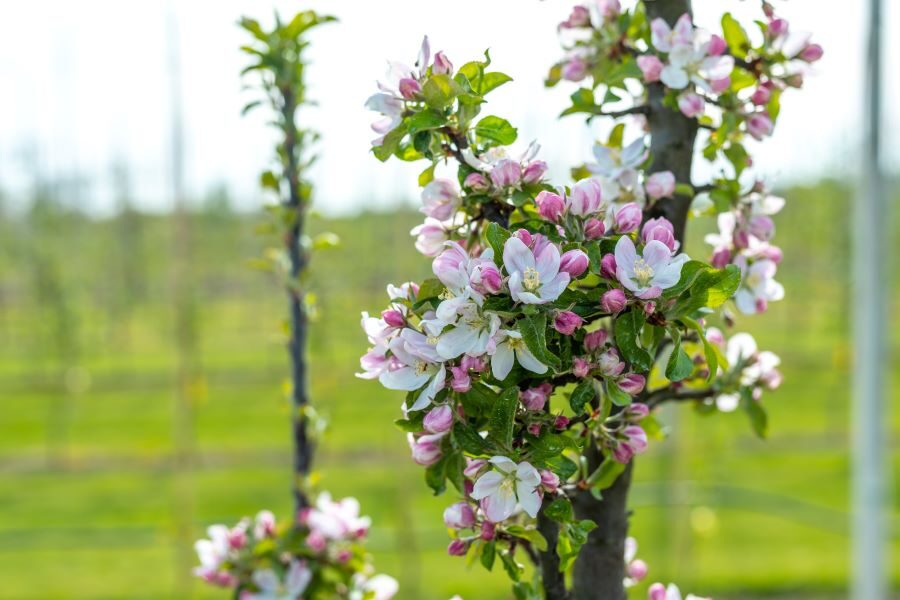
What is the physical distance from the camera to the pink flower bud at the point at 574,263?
1.76ft

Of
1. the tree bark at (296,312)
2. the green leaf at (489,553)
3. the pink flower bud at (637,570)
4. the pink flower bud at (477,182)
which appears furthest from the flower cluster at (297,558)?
the pink flower bud at (477,182)

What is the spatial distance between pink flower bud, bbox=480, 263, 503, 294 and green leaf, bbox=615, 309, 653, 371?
0.28 feet

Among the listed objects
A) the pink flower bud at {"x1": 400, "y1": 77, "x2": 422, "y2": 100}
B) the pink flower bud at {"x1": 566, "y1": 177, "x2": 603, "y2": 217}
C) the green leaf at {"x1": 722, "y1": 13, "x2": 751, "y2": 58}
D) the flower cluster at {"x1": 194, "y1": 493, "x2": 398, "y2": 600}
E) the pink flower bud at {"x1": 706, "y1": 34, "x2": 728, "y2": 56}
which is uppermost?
the green leaf at {"x1": 722, "y1": 13, "x2": 751, "y2": 58}

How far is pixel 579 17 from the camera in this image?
2.70ft

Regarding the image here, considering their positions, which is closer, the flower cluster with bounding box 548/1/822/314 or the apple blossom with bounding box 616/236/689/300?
the apple blossom with bounding box 616/236/689/300

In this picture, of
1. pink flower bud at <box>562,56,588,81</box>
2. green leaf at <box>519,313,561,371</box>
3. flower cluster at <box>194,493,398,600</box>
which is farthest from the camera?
flower cluster at <box>194,493,398,600</box>

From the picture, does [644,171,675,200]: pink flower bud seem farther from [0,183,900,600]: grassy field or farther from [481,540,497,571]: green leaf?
[0,183,900,600]: grassy field

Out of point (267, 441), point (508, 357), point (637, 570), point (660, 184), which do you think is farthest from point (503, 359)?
point (267, 441)

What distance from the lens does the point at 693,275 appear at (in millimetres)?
553

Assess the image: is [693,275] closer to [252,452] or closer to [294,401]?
[294,401]

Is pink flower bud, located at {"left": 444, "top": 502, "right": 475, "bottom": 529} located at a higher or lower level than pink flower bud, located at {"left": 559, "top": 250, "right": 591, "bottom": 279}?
lower

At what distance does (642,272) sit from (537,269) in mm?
66

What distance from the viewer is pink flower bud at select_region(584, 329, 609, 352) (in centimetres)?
58

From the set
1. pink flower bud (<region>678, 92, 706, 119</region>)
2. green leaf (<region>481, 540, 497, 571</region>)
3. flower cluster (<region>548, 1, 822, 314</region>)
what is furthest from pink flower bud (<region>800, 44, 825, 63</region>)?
green leaf (<region>481, 540, 497, 571</region>)
